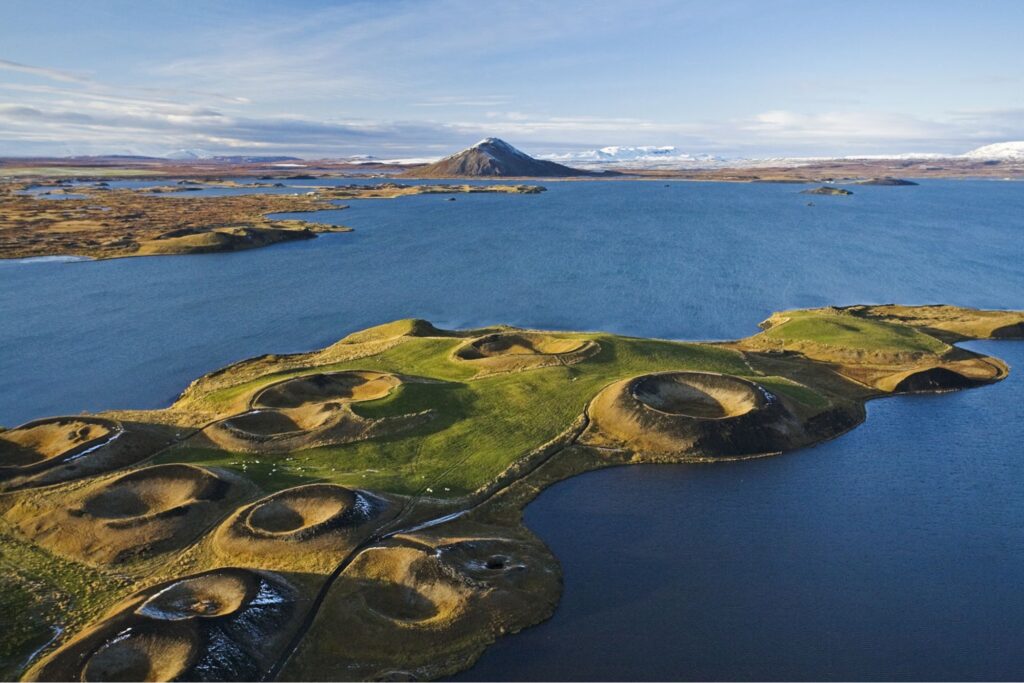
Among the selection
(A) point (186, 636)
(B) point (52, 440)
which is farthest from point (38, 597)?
(B) point (52, 440)

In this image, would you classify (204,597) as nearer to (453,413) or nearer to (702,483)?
(453,413)

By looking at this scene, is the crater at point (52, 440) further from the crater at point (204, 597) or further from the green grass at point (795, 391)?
the green grass at point (795, 391)

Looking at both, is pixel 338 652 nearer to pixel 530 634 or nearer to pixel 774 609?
pixel 530 634

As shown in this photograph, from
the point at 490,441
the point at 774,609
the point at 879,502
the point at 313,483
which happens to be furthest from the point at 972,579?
the point at 313,483

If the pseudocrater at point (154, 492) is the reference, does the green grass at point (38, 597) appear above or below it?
below

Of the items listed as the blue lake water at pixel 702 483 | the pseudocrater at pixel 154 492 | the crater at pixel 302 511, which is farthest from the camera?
the pseudocrater at pixel 154 492

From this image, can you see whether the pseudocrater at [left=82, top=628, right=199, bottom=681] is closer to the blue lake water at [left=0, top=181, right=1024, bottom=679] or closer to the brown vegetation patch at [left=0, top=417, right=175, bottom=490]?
the blue lake water at [left=0, top=181, right=1024, bottom=679]

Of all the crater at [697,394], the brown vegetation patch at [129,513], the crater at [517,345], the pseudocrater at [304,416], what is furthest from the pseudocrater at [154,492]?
the crater at [697,394]
